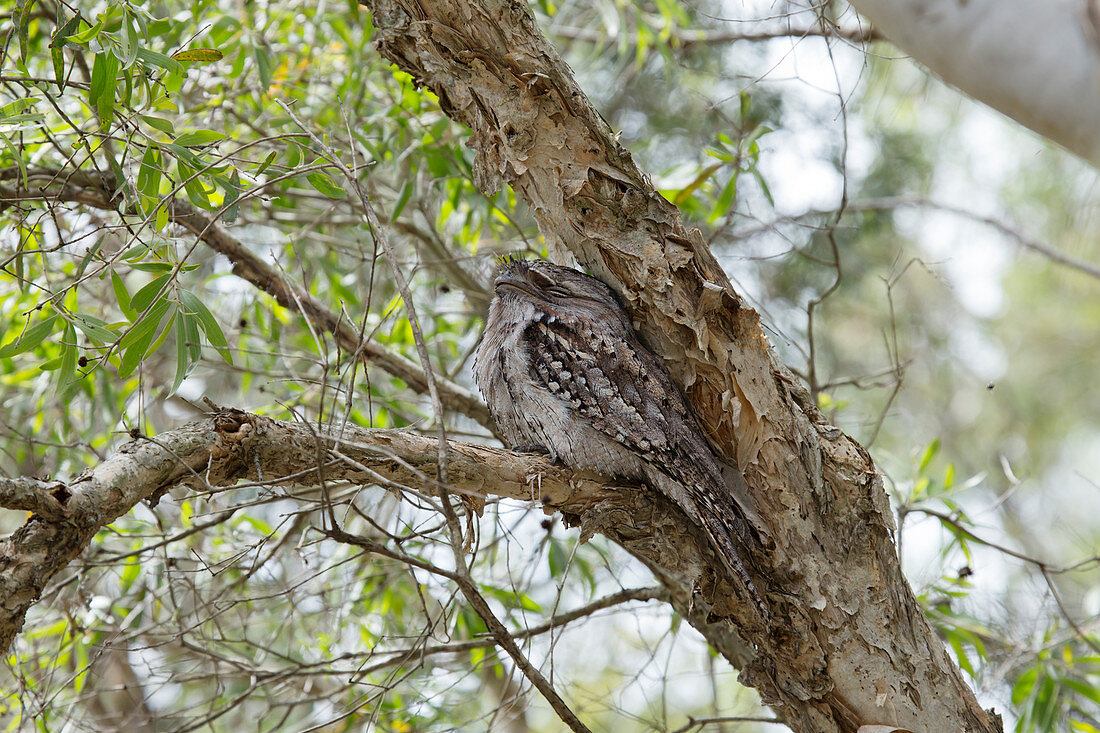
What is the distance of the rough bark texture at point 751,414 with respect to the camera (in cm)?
224

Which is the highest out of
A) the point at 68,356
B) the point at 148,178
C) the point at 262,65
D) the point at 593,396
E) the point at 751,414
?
the point at 262,65

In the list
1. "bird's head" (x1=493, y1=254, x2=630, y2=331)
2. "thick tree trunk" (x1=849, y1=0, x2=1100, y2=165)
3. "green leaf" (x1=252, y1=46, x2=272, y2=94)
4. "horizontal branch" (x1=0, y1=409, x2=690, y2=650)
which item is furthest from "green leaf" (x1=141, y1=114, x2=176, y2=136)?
"thick tree trunk" (x1=849, y1=0, x2=1100, y2=165)

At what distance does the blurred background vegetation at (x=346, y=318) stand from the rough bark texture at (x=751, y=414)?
1.25 ft

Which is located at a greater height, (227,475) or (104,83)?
(104,83)

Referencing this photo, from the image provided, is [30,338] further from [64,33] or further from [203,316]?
[64,33]

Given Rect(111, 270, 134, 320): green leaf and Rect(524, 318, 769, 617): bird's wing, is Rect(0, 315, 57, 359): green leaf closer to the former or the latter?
Rect(111, 270, 134, 320): green leaf

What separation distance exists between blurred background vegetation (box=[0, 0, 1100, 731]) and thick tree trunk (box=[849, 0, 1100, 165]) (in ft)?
2.90

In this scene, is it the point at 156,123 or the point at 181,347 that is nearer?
the point at 181,347

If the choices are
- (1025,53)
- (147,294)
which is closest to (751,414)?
(1025,53)

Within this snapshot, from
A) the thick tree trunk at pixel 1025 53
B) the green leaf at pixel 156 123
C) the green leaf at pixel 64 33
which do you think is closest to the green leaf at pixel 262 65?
the green leaf at pixel 64 33

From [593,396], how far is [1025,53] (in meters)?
1.58

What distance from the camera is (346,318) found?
276cm

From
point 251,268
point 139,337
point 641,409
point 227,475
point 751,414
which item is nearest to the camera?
point 227,475

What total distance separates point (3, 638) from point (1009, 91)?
2.07 m
